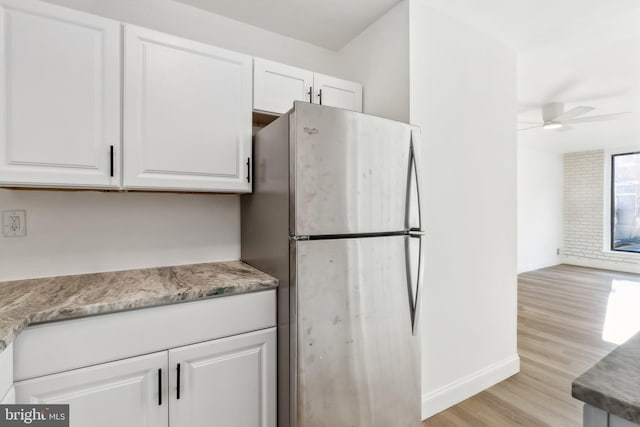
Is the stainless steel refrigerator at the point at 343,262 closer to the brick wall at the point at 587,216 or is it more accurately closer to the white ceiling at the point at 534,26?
the white ceiling at the point at 534,26

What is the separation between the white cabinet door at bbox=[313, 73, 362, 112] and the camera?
2.03 meters

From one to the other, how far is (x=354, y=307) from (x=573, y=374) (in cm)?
205

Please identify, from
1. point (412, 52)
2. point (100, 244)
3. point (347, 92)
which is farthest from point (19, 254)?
point (412, 52)

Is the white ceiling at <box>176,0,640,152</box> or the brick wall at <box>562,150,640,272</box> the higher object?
the white ceiling at <box>176,0,640,152</box>

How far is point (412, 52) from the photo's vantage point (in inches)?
73.6

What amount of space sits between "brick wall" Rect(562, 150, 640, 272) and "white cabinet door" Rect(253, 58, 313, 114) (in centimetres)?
707

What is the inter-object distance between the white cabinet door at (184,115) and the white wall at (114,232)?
346mm

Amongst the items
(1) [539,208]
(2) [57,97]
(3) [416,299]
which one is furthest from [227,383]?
(1) [539,208]

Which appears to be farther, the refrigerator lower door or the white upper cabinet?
the white upper cabinet

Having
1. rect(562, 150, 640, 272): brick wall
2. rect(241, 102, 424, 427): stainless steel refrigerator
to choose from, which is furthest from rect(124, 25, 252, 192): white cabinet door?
rect(562, 150, 640, 272): brick wall

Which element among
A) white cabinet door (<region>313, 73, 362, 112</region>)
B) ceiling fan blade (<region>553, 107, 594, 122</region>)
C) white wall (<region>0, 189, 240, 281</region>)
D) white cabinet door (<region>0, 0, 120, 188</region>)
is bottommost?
white wall (<region>0, 189, 240, 281</region>)

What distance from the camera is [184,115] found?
5.24 ft

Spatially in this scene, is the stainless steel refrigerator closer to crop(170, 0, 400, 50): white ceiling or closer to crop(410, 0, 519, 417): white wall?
crop(410, 0, 519, 417): white wall

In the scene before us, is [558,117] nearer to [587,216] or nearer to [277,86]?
[277,86]
